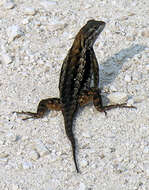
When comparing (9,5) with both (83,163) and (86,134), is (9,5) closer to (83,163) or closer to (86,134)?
(86,134)

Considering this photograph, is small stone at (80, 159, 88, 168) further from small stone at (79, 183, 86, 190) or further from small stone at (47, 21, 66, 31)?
small stone at (47, 21, 66, 31)

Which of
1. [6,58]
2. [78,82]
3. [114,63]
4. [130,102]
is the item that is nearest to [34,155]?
[78,82]

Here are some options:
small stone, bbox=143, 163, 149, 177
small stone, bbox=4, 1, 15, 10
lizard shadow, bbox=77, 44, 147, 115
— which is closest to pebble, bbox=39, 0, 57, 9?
small stone, bbox=4, 1, 15, 10

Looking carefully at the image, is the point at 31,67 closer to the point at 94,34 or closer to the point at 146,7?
the point at 94,34

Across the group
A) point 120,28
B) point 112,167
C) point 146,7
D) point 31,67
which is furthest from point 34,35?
point 112,167

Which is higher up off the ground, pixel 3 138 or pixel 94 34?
pixel 94 34

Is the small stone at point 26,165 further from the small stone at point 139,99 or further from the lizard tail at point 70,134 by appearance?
the small stone at point 139,99

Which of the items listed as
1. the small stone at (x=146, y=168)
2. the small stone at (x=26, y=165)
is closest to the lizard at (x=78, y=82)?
the small stone at (x=26, y=165)
